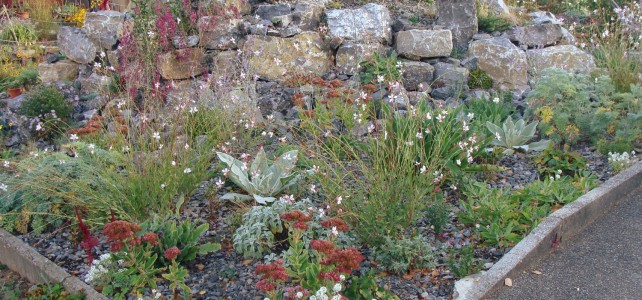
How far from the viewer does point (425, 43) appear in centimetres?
770

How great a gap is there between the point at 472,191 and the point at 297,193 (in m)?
1.30

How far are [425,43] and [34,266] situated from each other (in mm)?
5002

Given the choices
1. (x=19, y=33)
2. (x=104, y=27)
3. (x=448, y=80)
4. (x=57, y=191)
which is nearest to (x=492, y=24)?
(x=448, y=80)

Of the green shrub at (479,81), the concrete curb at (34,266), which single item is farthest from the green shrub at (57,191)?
the green shrub at (479,81)

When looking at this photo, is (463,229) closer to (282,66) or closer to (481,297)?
(481,297)

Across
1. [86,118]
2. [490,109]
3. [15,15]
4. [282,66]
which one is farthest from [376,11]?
[15,15]

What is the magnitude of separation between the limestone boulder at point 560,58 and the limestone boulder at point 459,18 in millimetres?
780

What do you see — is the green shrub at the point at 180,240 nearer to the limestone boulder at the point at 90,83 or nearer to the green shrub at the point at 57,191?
the green shrub at the point at 57,191

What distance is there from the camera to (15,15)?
1093cm

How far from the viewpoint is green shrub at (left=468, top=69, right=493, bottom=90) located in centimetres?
759

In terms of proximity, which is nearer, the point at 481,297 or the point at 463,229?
the point at 481,297

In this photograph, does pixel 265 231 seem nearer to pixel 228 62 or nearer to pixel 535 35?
pixel 228 62

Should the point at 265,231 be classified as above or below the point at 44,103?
above

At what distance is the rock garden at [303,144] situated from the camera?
402 centimetres
